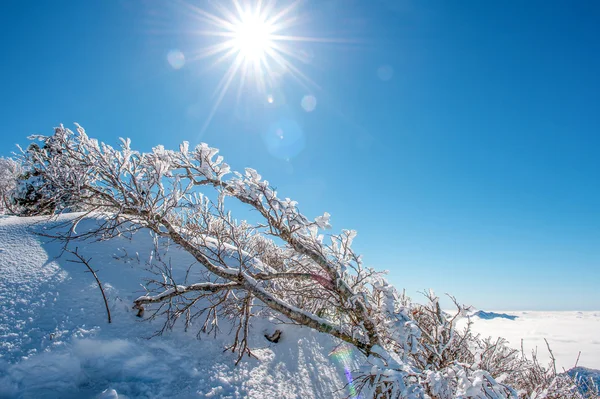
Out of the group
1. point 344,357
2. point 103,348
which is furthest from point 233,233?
point 344,357

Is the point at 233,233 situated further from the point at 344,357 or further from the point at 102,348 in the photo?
the point at 344,357

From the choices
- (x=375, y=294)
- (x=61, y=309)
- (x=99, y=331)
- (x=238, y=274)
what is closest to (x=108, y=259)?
(x=61, y=309)

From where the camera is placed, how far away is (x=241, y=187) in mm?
5039

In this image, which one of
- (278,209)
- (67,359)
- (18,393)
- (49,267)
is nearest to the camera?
(18,393)

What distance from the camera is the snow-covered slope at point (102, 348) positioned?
3631 mm

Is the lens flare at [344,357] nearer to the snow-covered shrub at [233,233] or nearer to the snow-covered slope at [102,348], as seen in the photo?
the snow-covered slope at [102,348]

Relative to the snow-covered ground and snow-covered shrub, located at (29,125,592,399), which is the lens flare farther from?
snow-covered shrub, located at (29,125,592,399)

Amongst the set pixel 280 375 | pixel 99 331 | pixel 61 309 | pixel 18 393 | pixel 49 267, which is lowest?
pixel 280 375

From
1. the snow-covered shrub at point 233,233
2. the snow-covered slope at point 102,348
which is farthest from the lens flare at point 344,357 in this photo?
the snow-covered shrub at point 233,233

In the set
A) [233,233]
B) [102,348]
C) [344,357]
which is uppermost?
[233,233]

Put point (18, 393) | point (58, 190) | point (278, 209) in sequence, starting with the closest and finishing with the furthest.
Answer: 1. point (18, 393)
2. point (58, 190)
3. point (278, 209)

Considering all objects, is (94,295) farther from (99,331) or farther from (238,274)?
(238,274)

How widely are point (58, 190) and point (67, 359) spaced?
8.31 feet

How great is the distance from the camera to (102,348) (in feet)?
13.6
